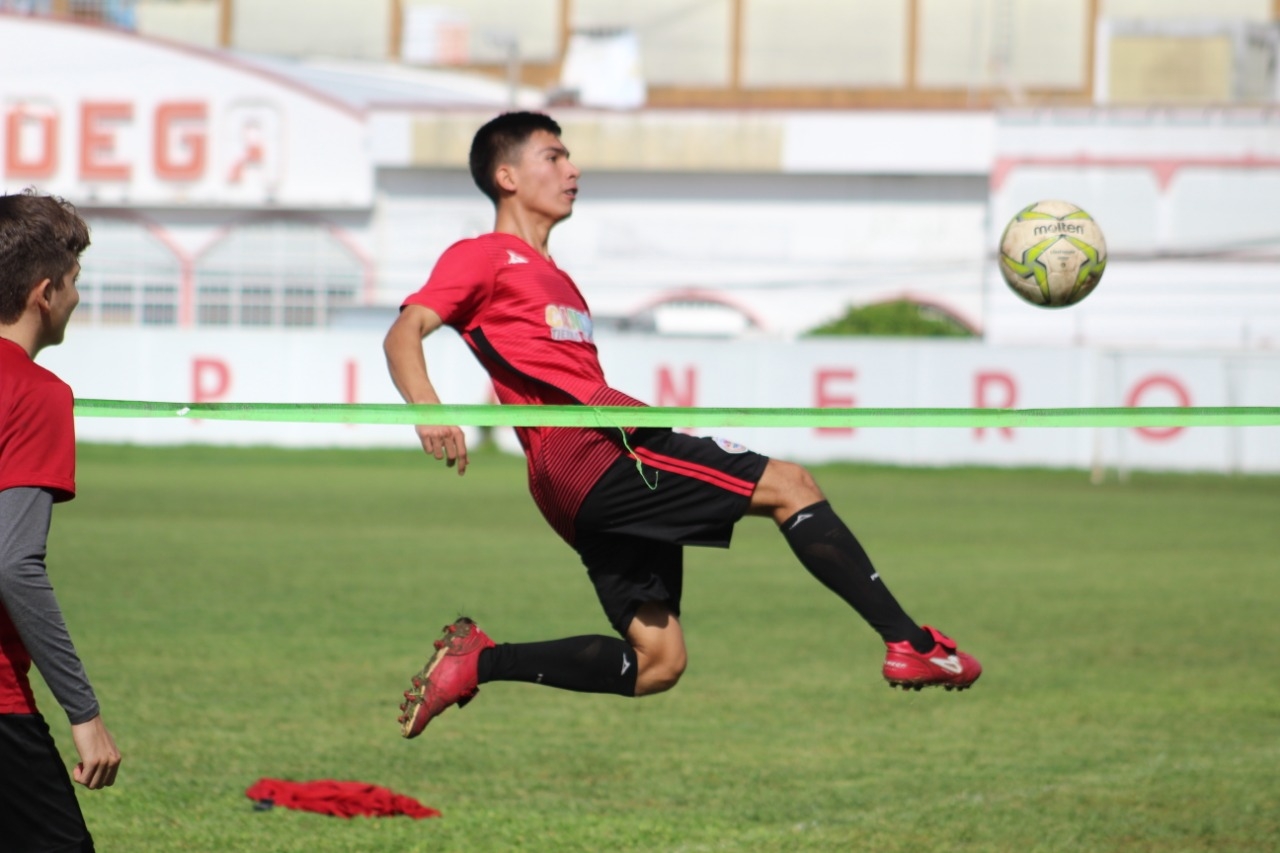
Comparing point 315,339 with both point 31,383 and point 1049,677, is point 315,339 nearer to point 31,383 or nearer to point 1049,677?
point 1049,677

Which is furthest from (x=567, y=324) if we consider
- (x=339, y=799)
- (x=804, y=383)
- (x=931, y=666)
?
(x=804, y=383)

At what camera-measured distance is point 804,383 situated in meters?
31.1

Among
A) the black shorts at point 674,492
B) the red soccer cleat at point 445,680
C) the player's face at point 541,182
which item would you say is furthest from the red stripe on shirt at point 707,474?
the player's face at point 541,182

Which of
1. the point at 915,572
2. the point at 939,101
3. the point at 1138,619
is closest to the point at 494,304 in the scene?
the point at 1138,619

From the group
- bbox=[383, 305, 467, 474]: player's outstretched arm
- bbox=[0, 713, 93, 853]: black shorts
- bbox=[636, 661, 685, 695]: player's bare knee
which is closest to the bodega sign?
bbox=[636, 661, 685, 695]: player's bare knee

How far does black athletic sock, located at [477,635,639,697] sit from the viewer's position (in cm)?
604

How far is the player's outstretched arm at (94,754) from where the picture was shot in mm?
3785

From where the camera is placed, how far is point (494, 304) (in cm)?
591

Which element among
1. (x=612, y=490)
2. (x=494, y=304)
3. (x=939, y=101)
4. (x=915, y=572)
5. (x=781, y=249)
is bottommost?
(x=915, y=572)

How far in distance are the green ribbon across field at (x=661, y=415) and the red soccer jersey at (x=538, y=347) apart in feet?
0.89

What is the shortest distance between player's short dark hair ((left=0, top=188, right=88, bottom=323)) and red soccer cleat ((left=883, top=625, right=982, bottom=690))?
2.71 meters

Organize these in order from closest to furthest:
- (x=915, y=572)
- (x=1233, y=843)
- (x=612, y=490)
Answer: (x=612, y=490), (x=1233, y=843), (x=915, y=572)

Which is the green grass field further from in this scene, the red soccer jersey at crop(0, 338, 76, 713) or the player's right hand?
the red soccer jersey at crop(0, 338, 76, 713)

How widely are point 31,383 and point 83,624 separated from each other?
791 centimetres
